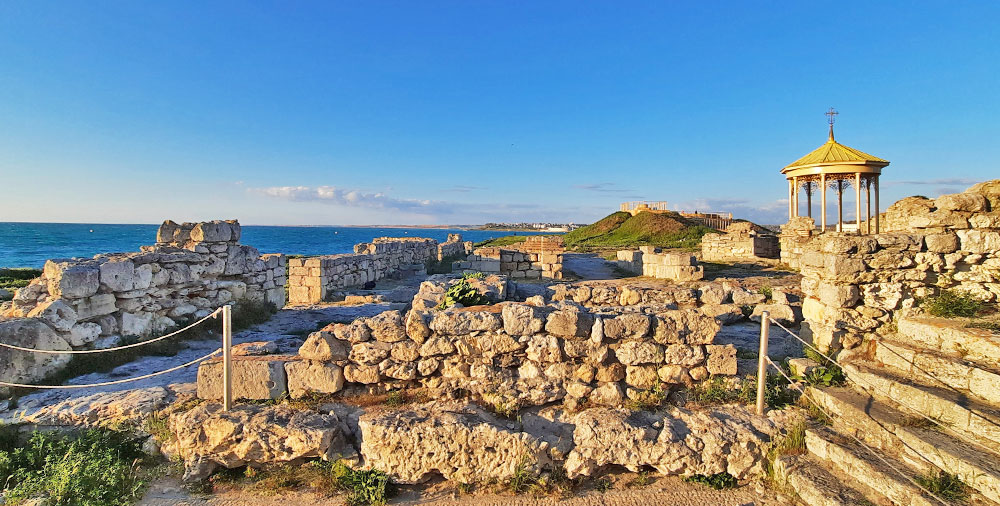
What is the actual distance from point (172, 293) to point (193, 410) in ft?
17.9

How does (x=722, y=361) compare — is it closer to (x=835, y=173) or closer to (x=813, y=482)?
(x=813, y=482)

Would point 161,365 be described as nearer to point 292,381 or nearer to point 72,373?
point 72,373

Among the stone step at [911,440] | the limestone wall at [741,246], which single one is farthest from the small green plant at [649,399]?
the limestone wall at [741,246]

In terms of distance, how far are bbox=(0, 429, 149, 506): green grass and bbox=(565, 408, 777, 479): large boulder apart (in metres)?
4.12

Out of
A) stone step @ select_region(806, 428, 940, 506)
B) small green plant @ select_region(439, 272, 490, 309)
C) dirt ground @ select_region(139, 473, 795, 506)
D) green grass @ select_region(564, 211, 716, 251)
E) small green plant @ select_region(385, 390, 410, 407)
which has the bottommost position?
dirt ground @ select_region(139, 473, 795, 506)

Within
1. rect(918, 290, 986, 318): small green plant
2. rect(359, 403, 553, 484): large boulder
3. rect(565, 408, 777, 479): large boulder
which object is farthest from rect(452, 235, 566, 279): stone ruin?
rect(359, 403, 553, 484): large boulder

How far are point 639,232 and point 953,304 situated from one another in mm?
38344

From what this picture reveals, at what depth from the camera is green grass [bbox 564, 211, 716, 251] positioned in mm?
37594

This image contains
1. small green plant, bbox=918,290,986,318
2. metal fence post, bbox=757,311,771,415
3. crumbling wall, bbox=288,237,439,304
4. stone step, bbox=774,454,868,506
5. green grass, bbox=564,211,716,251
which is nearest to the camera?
stone step, bbox=774,454,868,506

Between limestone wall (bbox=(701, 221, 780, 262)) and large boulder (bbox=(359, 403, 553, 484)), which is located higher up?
limestone wall (bbox=(701, 221, 780, 262))

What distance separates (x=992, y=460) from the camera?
11.5 ft

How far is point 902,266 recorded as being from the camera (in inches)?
230

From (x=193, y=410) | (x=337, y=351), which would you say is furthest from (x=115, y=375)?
(x=337, y=351)

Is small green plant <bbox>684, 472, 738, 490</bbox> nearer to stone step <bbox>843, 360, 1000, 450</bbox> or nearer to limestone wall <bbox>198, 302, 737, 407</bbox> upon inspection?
limestone wall <bbox>198, 302, 737, 407</bbox>
